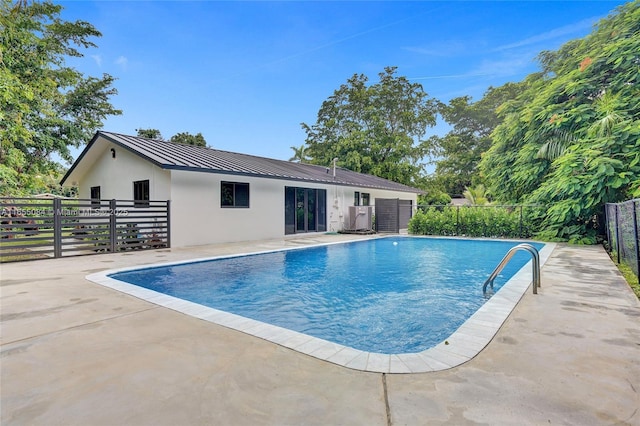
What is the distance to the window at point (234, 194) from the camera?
12.4 m

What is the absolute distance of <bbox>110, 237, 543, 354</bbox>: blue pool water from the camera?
4.23 metres

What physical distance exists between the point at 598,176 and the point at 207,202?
12785mm

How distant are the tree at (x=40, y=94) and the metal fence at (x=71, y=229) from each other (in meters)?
4.70

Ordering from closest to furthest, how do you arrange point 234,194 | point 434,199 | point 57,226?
point 57,226, point 234,194, point 434,199

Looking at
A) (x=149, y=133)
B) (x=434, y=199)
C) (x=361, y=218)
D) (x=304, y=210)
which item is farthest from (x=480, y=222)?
(x=149, y=133)

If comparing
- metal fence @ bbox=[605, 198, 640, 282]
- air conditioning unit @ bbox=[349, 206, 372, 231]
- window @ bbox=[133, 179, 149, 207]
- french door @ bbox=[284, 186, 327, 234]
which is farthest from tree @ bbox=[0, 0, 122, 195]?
metal fence @ bbox=[605, 198, 640, 282]

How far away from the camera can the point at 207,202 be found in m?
11.9

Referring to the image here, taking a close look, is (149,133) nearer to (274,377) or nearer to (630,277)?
(274,377)

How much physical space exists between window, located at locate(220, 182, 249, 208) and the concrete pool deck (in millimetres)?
8367

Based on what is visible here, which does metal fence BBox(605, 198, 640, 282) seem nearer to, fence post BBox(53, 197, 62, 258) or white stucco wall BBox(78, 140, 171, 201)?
white stucco wall BBox(78, 140, 171, 201)

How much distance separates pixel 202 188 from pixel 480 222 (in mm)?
11841

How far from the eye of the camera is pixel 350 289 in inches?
251

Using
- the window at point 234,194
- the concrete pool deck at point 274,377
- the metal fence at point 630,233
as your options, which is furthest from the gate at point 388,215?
the concrete pool deck at point 274,377

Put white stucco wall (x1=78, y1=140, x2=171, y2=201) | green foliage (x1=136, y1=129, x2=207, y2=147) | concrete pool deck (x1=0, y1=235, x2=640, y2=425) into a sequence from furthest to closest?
green foliage (x1=136, y1=129, x2=207, y2=147) → white stucco wall (x1=78, y1=140, x2=171, y2=201) → concrete pool deck (x1=0, y1=235, x2=640, y2=425)
